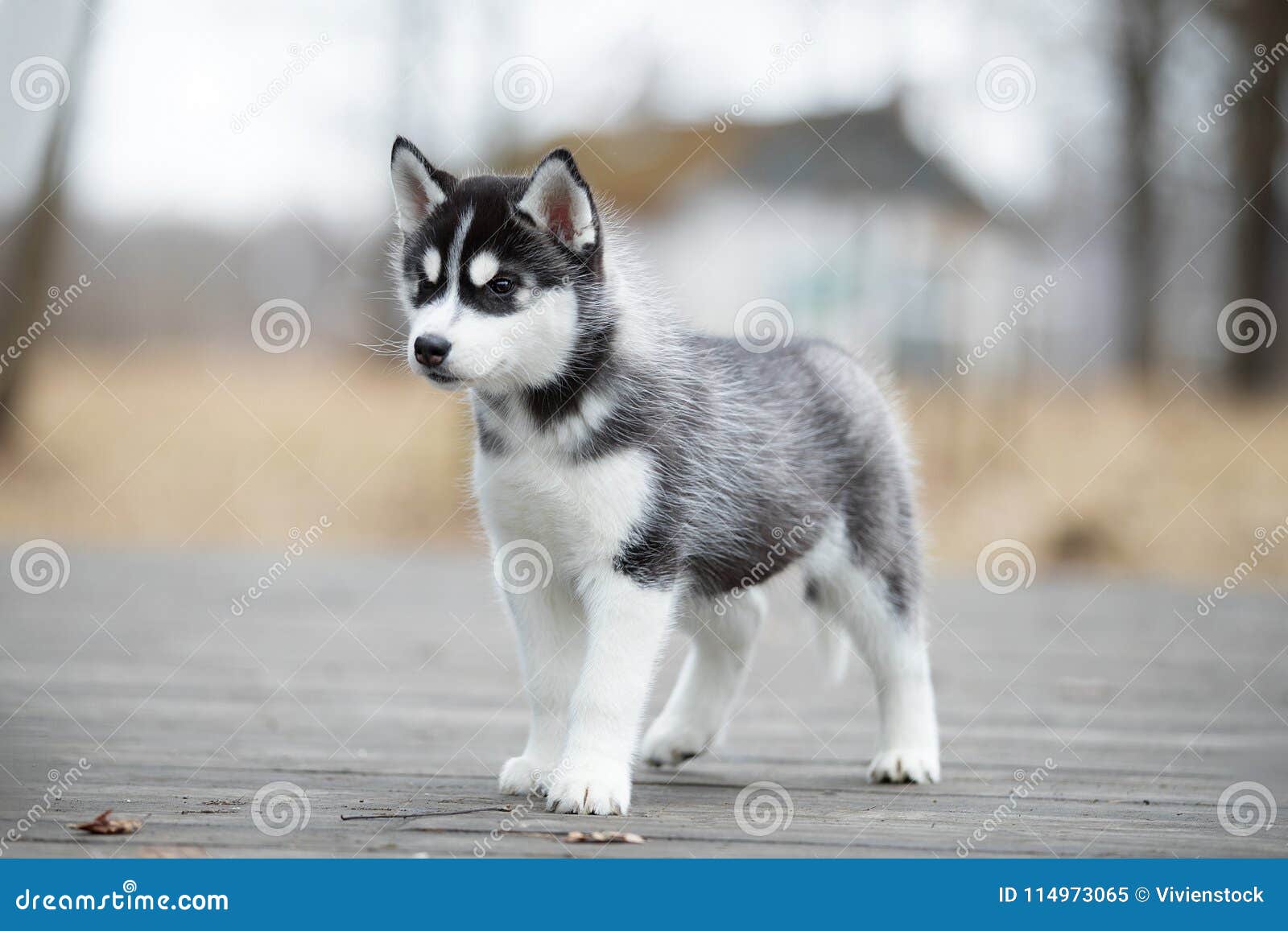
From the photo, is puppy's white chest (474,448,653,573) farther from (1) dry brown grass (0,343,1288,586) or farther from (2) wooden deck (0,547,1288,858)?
(1) dry brown grass (0,343,1288,586)

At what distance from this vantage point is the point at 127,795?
12.8 ft

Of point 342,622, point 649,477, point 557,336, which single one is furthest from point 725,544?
point 342,622

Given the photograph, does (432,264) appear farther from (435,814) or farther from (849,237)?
(849,237)

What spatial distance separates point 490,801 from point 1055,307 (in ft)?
108

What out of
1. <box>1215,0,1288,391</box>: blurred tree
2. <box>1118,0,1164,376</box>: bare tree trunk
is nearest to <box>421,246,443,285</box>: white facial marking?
<box>1118,0,1164,376</box>: bare tree trunk

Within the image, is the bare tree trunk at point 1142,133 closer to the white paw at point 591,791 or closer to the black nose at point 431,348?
the white paw at point 591,791

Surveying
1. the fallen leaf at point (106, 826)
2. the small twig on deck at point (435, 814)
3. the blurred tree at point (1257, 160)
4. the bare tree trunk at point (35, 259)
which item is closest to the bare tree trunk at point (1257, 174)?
the blurred tree at point (1257, 160)

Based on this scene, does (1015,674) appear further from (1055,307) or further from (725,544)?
(1055,307)

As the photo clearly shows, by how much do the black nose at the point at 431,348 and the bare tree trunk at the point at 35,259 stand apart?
1466 cm

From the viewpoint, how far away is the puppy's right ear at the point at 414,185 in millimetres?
4160

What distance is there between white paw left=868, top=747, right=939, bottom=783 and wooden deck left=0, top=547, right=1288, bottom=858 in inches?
3.0

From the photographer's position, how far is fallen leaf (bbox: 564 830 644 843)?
3.40 meters

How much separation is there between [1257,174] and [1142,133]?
1928 millimetres

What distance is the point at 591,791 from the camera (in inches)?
151
